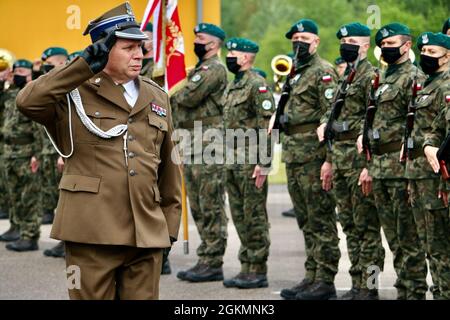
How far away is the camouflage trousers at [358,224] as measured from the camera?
9133 millimetres

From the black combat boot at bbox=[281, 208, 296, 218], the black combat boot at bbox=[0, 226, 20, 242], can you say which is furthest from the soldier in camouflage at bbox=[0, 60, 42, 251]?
the black combat boot at bbox=[281, 208, 296, 218]

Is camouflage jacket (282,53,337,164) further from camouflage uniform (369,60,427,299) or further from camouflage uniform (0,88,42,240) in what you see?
camouflage uniform (0,88,42,240)

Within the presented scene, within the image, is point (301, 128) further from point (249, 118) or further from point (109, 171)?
point (109, 171)

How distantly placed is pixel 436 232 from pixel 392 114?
1110 millimetres

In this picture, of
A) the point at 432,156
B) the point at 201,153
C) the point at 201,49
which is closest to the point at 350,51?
the point at 432,156

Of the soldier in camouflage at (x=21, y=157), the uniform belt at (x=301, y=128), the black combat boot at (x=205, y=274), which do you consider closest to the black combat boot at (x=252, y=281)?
the black combat boot at (x=205, y=274)

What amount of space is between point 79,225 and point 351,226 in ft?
13.9

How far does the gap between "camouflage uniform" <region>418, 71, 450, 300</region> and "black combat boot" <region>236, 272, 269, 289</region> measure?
2476 millimetres

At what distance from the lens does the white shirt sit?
229 inches

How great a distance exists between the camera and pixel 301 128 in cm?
963

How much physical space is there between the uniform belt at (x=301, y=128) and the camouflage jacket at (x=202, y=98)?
4.11 feet

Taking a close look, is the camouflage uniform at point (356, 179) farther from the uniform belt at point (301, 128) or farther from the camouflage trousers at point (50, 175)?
the camouflage trousers at point (50, 175)

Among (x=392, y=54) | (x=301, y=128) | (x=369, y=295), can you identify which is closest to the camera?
(x=392, y=54)

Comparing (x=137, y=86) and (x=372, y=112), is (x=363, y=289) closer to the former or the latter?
(x=372, y=112)
